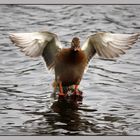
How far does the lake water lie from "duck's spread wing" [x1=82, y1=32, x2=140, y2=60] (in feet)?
0.54

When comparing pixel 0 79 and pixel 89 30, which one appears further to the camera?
pixel 89 30

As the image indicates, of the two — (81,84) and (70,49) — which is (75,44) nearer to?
(70,49)

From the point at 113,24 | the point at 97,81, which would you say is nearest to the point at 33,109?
the point at 97,81

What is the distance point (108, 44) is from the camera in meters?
7.11

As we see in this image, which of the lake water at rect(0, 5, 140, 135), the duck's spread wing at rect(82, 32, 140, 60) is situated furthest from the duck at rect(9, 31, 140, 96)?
the lake water at rect(0, 5, 140, 135)

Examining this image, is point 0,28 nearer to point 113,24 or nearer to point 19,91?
point 19,91

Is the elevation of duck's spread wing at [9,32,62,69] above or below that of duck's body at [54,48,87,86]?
above

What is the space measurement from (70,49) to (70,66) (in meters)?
0.19

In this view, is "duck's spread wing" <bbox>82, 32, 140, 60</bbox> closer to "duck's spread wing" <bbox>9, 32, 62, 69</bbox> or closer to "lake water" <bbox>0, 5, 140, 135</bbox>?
"lake water" <bbox>0, 5, 140, 135</bbox>

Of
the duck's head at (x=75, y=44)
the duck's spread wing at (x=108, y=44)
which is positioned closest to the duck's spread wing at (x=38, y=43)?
the duck's head at (x=75, y=44)

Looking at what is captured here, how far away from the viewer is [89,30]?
746 centimetres

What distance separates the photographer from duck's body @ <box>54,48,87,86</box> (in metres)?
7.14

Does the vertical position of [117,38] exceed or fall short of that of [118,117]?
it exceeds it

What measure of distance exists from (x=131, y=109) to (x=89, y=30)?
41.8 inches
